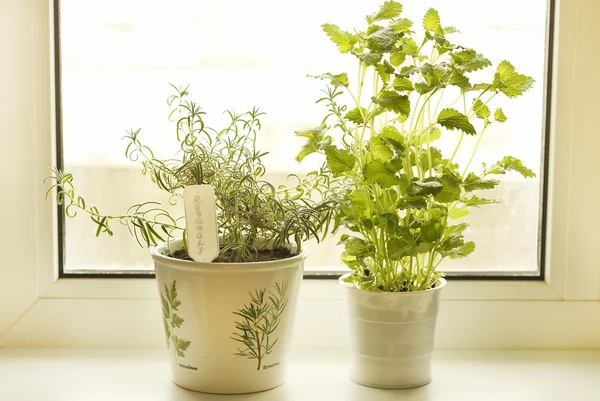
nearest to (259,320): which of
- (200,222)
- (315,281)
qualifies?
(200,222)

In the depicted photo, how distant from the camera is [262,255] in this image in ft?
3.47

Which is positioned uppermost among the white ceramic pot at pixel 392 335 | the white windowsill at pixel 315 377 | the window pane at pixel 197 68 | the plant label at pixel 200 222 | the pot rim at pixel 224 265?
the window pane at pixel 197 68

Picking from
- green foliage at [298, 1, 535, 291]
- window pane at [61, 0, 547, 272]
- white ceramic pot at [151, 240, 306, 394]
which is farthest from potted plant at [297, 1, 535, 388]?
window pane at [61, 0, 547, 272]

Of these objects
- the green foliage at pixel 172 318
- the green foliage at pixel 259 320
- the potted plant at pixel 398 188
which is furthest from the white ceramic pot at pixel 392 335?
the green foliage at pixel 172 318

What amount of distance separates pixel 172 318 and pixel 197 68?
1.38 feet

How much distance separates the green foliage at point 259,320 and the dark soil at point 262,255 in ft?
0.18

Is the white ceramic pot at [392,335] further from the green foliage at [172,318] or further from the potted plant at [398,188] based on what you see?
the green foliage at [172,318]

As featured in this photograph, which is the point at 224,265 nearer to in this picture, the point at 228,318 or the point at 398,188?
the point at 228,318

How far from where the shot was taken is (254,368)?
3.35 feet

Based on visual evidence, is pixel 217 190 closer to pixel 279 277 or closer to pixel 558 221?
pixel 279 277

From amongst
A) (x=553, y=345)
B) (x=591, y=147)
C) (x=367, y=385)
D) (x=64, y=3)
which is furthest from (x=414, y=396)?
(x=64, y=3)

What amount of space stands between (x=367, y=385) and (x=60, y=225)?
54 cm

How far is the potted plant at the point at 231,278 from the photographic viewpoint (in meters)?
0.98

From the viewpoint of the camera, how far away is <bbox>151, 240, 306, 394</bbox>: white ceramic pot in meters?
0.98
